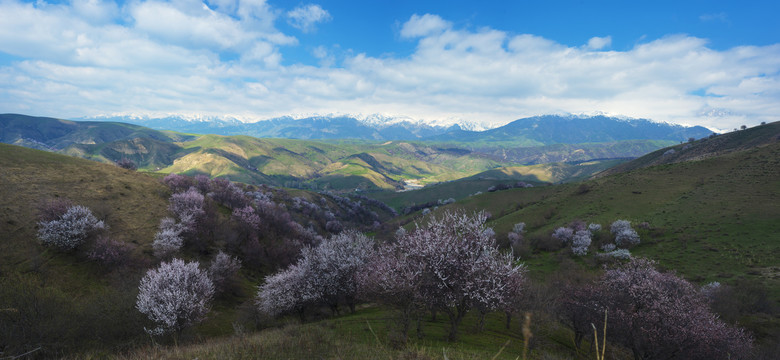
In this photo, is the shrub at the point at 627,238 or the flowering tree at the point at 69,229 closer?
the flowering tree at the point at 69,229

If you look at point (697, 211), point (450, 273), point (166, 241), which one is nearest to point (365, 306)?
point (450, 273)

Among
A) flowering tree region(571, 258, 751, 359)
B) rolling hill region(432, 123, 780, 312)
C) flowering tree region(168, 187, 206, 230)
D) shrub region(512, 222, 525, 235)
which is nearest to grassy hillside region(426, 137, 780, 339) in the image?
rolling hill region(432, 123, 780, 312)

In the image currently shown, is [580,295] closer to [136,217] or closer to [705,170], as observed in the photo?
[136,217]

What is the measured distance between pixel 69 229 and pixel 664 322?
7720cm

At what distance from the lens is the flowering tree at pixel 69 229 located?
45.8m

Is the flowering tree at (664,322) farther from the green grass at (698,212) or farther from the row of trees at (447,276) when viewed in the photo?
the green grass at (698,212)

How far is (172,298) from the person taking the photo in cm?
3769

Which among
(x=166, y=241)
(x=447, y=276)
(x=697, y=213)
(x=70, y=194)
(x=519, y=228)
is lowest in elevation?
(x=519, y=228)

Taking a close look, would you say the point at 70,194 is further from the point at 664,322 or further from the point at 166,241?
the point at 664,322

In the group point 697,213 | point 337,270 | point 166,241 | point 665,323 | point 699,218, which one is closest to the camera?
point 665,323

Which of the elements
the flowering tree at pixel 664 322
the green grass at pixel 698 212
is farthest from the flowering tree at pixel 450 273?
the green grass at pixel 698 212

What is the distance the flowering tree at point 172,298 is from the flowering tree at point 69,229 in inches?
673

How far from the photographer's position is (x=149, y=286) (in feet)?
123

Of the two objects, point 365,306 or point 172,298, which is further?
point 365,306
